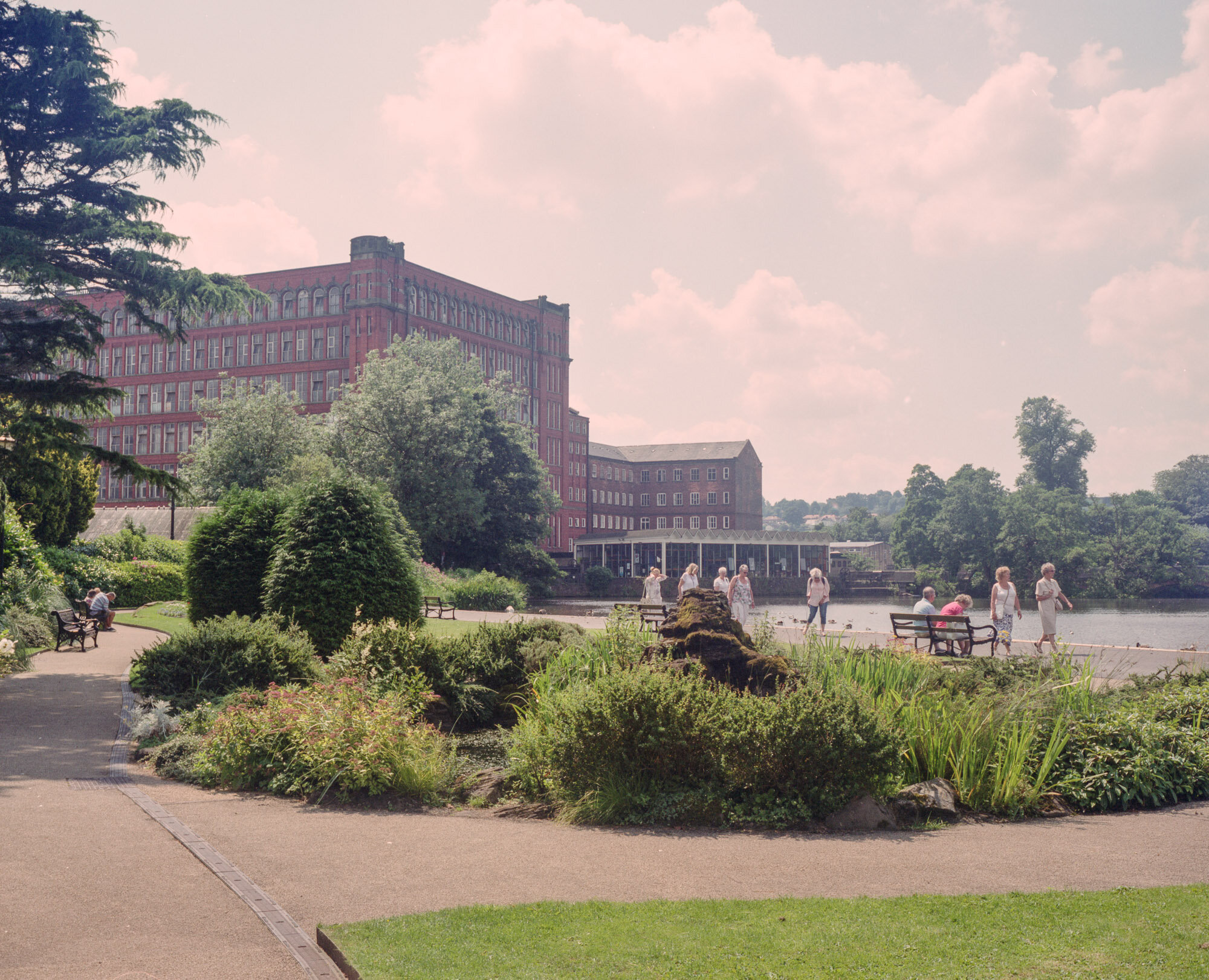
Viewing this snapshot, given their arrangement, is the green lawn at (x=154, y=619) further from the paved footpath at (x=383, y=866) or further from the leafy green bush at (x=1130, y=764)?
the leafy green bush at (x=1130, y=764)

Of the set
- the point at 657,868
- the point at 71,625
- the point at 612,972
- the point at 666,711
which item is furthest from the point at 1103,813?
the point at 71,625

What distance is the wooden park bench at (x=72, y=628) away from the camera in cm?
2011

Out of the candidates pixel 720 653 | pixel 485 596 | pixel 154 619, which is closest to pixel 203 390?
pixel 485 596

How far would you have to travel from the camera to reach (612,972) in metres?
4.54

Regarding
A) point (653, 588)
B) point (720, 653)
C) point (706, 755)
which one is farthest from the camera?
point (653, 588)

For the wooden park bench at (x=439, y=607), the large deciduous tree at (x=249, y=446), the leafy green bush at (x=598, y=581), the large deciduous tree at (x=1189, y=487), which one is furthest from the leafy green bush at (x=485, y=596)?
the large deciduous tree at (x=1189, y=487)

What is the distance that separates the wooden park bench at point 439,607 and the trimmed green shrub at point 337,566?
39.9ft

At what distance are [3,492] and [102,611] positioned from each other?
426cm

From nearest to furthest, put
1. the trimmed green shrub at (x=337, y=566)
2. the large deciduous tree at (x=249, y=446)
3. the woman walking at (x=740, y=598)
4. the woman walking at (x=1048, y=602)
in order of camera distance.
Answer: the trimmed green shrub at (x=337, y=566) → the woman walking at (x=1048, y=602) → the woman walking at (x=740, y=598) → the large deciduous tree at (x=249, y=446)

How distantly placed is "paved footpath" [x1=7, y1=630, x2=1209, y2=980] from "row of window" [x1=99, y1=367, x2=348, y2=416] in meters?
74.0

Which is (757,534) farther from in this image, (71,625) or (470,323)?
(71,625)

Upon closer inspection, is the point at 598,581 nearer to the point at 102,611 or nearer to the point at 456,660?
the point at 102,611

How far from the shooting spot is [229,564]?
1781 cm

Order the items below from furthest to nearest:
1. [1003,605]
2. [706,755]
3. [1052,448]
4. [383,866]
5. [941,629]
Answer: [1052,448] → [1003,605] → [941,629] → [706,755] → [383,866]
